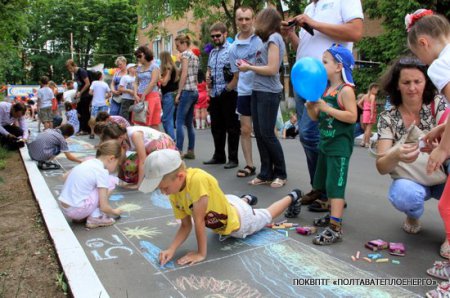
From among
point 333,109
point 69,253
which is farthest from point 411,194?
point 69,253

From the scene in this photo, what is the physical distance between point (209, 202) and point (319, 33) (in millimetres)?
1999

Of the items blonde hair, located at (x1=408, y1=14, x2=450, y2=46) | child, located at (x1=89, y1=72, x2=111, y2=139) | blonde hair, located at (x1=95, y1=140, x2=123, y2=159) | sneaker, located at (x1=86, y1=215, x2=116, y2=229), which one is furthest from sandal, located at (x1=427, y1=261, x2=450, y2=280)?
child, located at (x1=89, y1=72, x2=111, y2=139)

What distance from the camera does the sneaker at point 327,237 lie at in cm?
312

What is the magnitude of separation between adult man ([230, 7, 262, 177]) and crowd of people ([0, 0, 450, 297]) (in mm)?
14

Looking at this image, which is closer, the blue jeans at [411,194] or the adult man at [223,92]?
the blue jeans at [411,194]

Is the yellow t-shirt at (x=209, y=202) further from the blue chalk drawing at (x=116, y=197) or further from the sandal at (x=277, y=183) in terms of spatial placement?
the blue chalk drawing at (x=116, y=197)

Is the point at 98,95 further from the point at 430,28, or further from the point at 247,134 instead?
the point at 430,28

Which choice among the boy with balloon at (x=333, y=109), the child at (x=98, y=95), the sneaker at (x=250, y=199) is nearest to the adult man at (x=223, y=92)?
the sneaker at (x=250, y=199)

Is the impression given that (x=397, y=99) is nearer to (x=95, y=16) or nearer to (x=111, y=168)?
(x=111, y=168)

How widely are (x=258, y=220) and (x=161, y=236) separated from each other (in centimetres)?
83

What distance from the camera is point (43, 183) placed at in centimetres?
521

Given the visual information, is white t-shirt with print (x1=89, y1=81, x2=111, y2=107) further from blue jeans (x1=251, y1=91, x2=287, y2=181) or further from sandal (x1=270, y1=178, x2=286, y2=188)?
sandal (x1=270, y1=178, x2=286, y2=188)

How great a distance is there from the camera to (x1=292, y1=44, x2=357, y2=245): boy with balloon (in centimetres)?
312

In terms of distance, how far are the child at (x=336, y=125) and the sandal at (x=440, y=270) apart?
2.37ft
